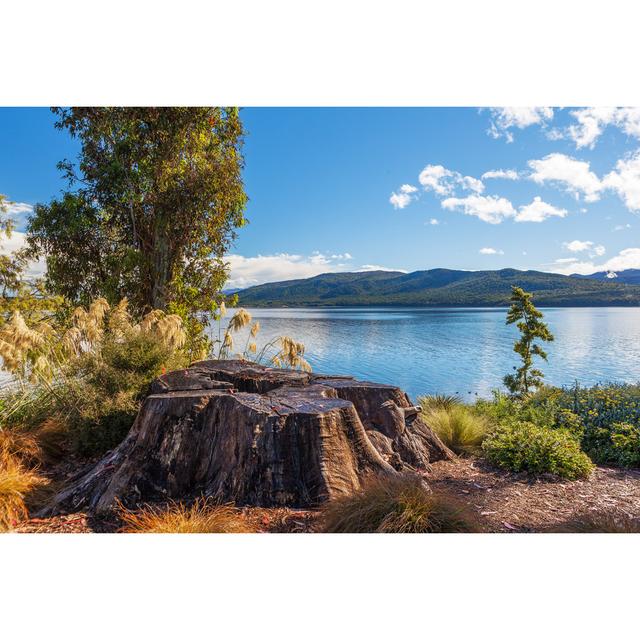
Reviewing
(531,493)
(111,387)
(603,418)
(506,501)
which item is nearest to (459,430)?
(531,493)

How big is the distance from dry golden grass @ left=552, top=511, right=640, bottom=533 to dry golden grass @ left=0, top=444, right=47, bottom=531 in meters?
4.19

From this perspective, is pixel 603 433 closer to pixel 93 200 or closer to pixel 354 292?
pixel 93 200

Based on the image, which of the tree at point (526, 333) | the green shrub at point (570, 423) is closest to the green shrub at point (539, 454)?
the green shrub at point (570, 423)

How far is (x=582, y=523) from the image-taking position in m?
3.38

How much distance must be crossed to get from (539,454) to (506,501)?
3.88ft

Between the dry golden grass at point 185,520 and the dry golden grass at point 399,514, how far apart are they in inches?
26.4

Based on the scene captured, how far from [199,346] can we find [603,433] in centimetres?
725

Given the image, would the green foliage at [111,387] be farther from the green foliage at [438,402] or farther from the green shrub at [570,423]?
the green shrub at [570,423]

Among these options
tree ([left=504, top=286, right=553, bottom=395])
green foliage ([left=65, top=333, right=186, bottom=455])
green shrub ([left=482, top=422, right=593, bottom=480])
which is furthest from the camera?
tree ([left=504, top=286, right=553, bottom=395])

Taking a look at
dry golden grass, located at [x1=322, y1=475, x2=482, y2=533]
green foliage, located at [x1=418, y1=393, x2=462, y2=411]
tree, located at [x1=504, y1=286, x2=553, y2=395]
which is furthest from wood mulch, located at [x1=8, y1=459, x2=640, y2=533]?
tree, located at [x1=504, y1=286, x2=553, y2=395]

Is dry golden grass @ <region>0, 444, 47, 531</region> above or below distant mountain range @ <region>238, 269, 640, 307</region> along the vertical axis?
below

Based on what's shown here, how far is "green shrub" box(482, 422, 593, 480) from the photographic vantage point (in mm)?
5102

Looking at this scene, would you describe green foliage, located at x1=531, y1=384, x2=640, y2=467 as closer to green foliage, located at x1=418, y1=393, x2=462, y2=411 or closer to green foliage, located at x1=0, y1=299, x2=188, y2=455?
green foliage, located at x1=418, y1=393, x2=462, y2=411
